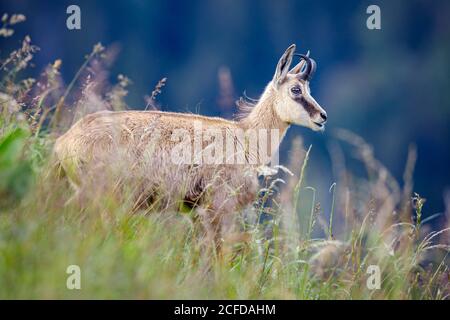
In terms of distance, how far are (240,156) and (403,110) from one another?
36.5 meters

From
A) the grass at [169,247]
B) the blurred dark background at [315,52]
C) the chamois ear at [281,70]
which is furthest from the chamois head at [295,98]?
the blurred dark background at [315,52]

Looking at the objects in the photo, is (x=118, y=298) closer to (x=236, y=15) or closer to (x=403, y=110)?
(x=403, y=110)

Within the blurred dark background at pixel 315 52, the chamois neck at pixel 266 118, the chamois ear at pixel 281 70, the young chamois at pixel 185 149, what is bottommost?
the young chamois at pixel 185 149

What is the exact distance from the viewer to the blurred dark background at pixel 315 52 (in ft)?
124

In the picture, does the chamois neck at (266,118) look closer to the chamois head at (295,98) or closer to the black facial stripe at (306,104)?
the chamois head at (295,98)

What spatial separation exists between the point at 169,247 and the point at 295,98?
2.89 meters

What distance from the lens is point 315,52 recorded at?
42688mm

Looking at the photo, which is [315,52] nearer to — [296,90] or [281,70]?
[281,70]

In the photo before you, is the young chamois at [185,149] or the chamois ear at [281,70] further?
the chamois ear at [281,70]

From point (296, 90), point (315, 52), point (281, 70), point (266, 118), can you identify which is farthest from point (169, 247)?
point (315, 52)

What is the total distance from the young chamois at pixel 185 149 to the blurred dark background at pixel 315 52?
25.2m
